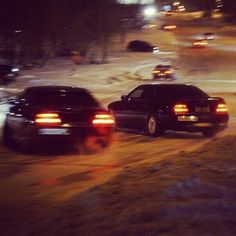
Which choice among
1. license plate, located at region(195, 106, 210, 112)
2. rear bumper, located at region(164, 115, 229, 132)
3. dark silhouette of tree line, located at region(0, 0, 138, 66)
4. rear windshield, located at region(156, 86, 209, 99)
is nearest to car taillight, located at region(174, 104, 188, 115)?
rear bumper, located at region(164, 115, 229, 132)

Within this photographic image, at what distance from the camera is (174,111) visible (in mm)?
16391

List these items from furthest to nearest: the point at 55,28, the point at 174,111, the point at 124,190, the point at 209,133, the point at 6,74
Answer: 1. the point at 55,28
2. the point at 6,74
3. the point at 209,133
4. the point at 174,111
5. the point at 124,190

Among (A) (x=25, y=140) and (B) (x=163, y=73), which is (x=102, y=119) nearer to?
(A) (x=25, y=140)

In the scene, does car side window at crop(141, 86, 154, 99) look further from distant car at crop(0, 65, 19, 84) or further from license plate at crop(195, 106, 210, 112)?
distant car at crop(0, 65, 19, 84)

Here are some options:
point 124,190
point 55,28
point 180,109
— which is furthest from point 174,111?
point 55,28

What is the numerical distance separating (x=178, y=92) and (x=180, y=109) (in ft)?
3.04

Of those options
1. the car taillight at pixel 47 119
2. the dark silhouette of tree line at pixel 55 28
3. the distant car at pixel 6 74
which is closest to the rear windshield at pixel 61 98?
the car taillight at pixel 47 119

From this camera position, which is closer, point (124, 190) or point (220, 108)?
point (124, 190)

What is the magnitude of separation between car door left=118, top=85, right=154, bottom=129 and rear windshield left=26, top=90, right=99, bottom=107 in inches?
129

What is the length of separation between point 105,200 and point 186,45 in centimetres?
6645

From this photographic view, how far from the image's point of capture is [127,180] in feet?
30.8

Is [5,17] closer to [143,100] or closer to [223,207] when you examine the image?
[143,100]

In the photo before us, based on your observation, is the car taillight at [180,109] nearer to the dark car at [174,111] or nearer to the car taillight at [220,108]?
the dark car at [174,111]

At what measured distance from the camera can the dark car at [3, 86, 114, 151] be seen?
13.2m
